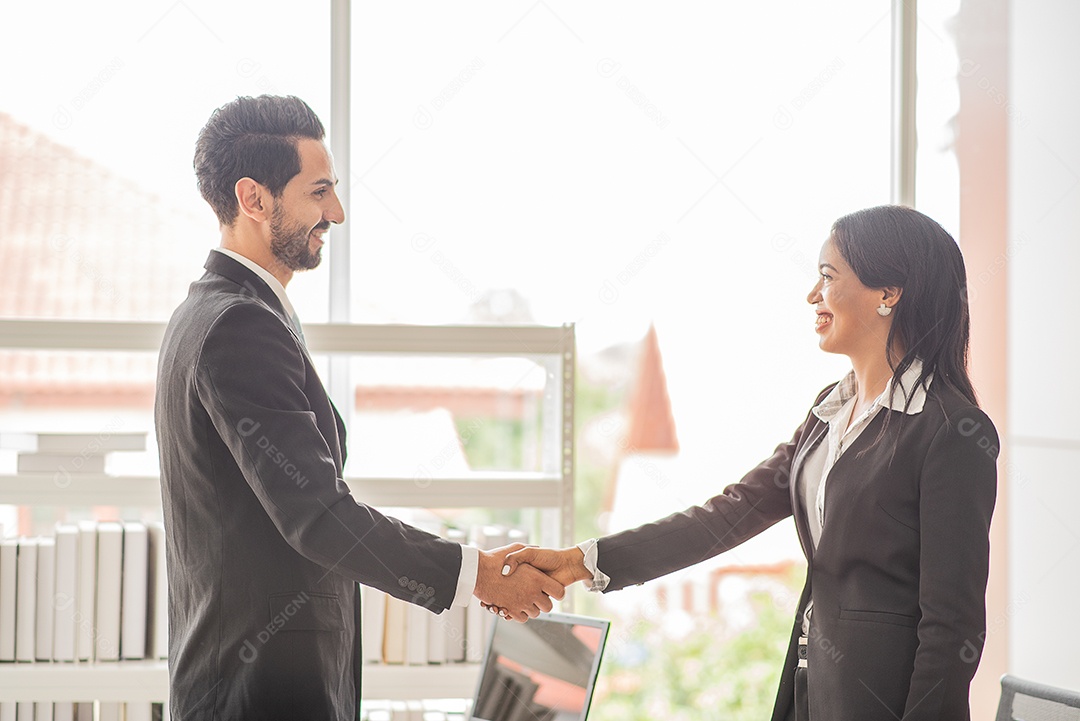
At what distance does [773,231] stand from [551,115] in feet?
2.71

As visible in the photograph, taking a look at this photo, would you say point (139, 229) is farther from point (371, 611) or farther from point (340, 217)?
point (371, 611)

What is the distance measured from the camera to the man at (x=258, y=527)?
1620 millimetres

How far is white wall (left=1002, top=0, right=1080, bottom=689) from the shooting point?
7.73 feet

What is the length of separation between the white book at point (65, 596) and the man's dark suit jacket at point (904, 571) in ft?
4.98

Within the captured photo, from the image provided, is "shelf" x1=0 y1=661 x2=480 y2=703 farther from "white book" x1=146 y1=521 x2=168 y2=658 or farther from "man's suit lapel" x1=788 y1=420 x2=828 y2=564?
"man's suit lapel" x1=788 y1=420 x2=828 y2=564

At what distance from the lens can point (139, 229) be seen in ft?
8.94

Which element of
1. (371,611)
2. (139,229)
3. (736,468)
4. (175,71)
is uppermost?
(175,71)

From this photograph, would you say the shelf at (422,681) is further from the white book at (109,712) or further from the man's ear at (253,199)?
the man's ear at (253,199)

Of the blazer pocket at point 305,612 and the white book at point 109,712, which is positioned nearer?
the blazer pocket at point 305,612

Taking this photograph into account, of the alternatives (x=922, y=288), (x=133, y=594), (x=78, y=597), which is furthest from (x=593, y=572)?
(x=78, y=597)

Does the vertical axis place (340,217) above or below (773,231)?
below

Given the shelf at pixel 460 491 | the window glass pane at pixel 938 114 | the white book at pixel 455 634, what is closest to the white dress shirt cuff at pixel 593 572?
the shelf at pixel 460 491

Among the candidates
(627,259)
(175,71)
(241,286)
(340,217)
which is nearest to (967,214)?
(627,259)

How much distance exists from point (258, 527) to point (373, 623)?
0.62 meters
